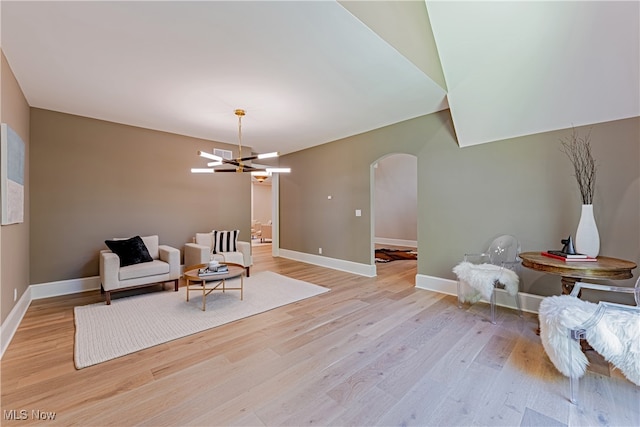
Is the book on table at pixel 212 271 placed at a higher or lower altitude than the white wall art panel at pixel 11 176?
lower

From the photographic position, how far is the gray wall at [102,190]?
3.96 meters

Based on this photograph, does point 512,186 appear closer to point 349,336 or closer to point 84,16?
point 349,336

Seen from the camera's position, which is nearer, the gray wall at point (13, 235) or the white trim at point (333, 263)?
the gray wall at point (13, 235)

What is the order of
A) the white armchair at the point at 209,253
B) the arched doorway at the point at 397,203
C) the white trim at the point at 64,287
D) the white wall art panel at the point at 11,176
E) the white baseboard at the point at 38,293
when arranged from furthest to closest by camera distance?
the arched doorway at the point at 397,203, the white armchair at the point at 209,253, the white trim at the point at 64,287, the white baseboard at the point at 38,293, the white wall art panel at the point at 11,176

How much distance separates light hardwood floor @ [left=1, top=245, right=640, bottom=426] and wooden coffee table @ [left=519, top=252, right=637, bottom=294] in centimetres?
72

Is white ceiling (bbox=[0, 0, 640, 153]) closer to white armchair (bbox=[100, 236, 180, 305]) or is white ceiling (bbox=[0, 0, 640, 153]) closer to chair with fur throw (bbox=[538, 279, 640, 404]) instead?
chair with fur throw (bbox=[538, 279, 640, 404])

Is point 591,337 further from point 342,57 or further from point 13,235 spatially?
point 13,235

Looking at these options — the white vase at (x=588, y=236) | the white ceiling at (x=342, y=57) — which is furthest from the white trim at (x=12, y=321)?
the white vase at (x=588, y=236)

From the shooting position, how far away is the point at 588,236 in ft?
8.53

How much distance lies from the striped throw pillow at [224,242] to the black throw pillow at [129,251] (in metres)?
1.11

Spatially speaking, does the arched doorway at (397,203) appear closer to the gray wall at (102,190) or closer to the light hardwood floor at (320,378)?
the gray wall at (102,190)

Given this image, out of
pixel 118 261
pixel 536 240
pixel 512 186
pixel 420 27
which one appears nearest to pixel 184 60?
pixel 420 27

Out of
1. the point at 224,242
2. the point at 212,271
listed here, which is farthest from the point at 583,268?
the point at 224,242

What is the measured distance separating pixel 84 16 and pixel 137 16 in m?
0.41
